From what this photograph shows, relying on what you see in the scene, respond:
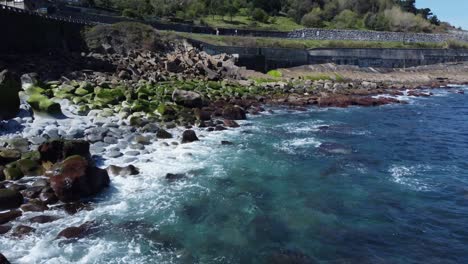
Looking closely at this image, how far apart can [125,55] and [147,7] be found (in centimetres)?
3255

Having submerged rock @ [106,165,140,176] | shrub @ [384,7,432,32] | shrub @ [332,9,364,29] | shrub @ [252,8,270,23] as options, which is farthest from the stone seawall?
submerged rock @ [106,165,140,176]

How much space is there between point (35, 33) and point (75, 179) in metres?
27.9

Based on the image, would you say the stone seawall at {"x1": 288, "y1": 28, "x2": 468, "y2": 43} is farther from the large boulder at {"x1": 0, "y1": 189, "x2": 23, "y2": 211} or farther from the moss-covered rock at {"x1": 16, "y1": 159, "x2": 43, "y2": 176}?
the large boulder at {"x1": 0, "y1": 189, "x2": 23, "y2": 211}

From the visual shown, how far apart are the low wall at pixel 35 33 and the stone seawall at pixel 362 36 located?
39052 millimetres

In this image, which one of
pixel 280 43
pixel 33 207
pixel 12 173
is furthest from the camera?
pixel 280 43

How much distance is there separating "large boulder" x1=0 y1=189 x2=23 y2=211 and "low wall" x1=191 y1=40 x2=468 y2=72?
36.7m

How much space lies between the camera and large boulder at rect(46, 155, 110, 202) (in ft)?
43.2

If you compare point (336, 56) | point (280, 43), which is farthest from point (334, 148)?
point (280, 43)

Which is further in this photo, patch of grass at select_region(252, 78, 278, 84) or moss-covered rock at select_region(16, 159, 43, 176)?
patch of grass at select_region(252, 78, 278, 84)

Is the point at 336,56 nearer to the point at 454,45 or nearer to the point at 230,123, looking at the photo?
the point at 454,45

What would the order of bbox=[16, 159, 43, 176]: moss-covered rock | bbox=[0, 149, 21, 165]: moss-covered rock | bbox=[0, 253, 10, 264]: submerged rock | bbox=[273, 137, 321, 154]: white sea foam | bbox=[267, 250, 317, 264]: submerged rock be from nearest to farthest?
A: bbox=[0, 253, 10, 264]: submerged rock → bbox=[267, 250, 317, 264]: submerged rock → bbox=[16, 159, 43, 176]: moss-covered rock → bbox=[0, 149, 21, 165]: moss-covered rock → bbox=[273, 137, 321, 154]: white sea foam

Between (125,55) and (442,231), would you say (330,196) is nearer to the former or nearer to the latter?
(442,231)

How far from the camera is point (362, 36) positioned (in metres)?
77.9

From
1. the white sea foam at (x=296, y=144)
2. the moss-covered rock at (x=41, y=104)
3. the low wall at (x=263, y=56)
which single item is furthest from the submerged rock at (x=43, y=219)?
the low wall at (x=263, y=56)
